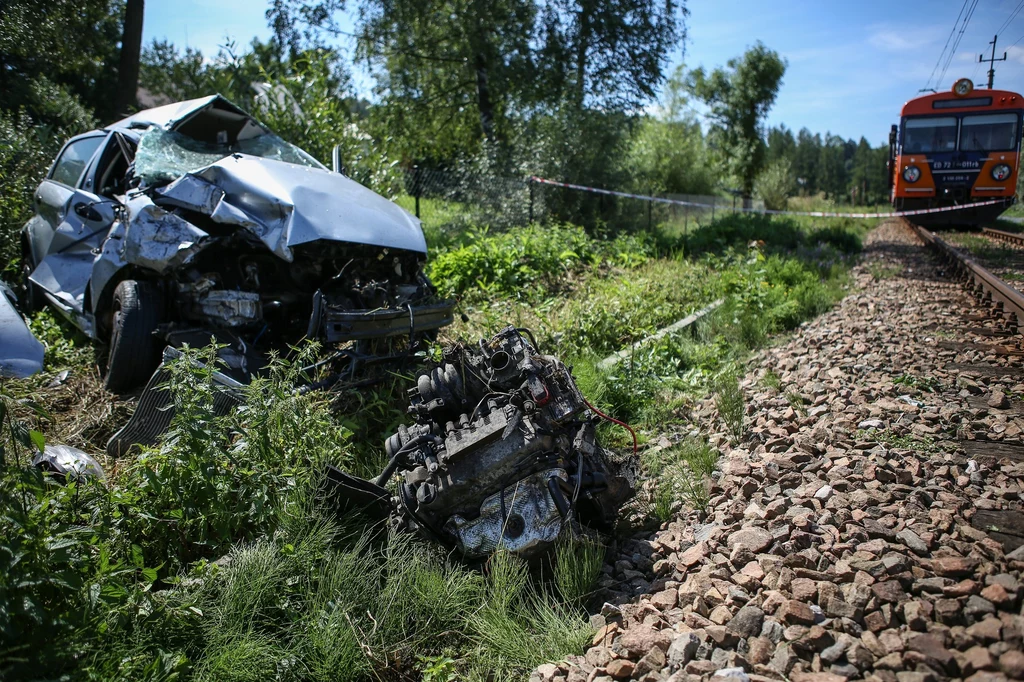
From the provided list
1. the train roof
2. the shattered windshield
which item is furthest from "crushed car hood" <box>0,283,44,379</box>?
the train roof

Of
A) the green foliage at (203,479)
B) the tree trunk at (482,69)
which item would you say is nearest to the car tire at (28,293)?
the green foliage at (203,479)

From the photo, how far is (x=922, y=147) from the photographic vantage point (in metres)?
16.3

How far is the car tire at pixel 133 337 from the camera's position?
16.5ft

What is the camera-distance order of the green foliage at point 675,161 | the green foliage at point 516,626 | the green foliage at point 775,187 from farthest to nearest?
the green foliage at point 775,187 → the green foliage at point 675,161 → the green foliage at point 516,626

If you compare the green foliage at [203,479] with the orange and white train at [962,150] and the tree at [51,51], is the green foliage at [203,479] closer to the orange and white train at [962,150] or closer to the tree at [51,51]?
the tree at [51,51]

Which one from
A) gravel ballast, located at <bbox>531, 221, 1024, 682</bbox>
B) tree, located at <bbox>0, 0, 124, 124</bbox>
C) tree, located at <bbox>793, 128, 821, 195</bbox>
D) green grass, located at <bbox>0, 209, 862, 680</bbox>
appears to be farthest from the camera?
tree, located at <bbox>793, 128, 821, 195</bbox>

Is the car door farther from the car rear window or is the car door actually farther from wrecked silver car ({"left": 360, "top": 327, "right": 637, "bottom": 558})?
wrecked silver car ({"left": 360, "top": 327, "right": 637, "bottom": 558})

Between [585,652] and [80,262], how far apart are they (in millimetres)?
5673

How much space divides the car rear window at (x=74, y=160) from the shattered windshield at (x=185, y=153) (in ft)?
3.50

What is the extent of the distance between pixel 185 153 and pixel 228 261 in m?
1.30

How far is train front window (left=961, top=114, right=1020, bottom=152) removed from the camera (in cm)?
1522

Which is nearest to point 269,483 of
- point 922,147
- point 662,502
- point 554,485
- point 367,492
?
point 367,492

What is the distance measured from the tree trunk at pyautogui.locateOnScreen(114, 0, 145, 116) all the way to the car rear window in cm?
837

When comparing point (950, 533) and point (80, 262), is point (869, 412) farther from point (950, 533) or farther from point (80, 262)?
point (80, 262)
